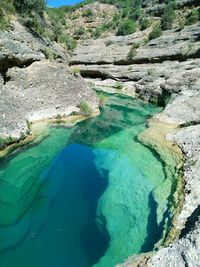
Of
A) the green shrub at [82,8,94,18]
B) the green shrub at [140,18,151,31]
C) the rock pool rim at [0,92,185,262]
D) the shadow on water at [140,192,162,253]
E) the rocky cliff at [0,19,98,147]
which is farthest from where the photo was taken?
the green shrub at [82,8,94,18]

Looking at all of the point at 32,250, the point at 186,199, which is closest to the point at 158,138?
the point at 186,199

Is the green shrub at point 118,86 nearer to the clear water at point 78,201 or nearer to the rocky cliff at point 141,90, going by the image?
the rocky cliff at point 141,90

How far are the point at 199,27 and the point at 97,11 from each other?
65.0 metres

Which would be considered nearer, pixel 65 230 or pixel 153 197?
pixel 65 230

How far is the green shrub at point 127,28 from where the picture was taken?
82731 mm

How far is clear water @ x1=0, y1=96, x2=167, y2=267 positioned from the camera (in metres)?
13.6

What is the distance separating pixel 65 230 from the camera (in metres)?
14.8

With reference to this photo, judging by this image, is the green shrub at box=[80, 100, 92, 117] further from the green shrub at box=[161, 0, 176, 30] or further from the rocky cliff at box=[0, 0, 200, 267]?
the green shrub at box=[161, 0, 176, 30]

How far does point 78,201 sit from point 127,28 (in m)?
72.6

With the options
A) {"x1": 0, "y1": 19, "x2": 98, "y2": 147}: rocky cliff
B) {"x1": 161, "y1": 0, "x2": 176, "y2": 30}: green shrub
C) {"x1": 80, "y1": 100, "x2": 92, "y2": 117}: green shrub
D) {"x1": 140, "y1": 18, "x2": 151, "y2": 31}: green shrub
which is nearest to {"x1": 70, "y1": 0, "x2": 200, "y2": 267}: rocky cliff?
Answer: {"x1": 161, "y1": 0, "x2": 176, "y2": 30}: green shrub

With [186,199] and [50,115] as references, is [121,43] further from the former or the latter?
[186,199]

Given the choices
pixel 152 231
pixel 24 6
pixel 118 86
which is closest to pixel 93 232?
pixel 152 231

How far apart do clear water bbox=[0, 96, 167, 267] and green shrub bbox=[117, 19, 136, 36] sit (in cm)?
6023

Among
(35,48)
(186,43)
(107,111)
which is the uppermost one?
(35,48)
